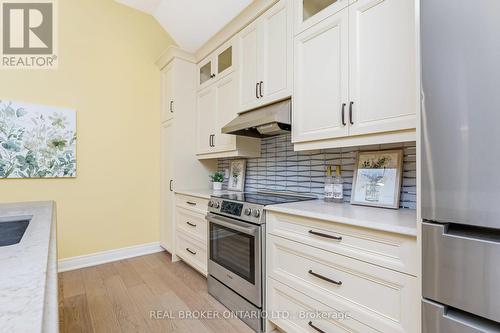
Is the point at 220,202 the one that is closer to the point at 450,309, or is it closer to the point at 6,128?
the point at 450,309

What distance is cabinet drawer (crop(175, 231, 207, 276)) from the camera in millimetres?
2443

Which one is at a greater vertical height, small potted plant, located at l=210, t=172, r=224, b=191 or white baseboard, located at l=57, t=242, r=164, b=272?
small potted plant, located at l=210, t=172, r=224, b=191

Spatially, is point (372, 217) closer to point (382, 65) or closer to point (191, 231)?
point (382, 65)

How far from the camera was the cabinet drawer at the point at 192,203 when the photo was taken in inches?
96.7

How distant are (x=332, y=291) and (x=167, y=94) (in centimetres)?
283

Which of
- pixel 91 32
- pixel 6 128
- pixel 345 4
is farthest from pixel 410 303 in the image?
pixel 91 32

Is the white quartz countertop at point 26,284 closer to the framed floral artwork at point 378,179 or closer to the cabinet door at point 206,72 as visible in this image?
the framed floral artwork at point 378,179

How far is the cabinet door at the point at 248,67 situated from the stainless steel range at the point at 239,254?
35.5 inches

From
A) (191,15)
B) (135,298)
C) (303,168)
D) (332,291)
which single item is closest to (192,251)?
(135,298)

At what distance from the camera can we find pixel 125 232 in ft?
10.4

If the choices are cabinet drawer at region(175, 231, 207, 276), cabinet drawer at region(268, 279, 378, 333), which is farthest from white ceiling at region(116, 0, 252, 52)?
cabinet drawer at region(268, 279, 378, 333)

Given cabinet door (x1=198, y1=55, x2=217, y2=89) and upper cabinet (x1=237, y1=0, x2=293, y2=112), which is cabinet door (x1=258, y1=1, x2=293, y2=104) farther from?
cabinet door (x1=198, y1=55, x2=217, y2=89)

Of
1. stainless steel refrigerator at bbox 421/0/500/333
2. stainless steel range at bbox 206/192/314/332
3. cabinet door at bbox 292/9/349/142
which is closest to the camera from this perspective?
stainless steel refrigerator at bbox 421/0/500/333

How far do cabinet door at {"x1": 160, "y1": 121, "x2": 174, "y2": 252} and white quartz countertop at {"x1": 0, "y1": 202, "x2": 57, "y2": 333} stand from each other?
2.15m
